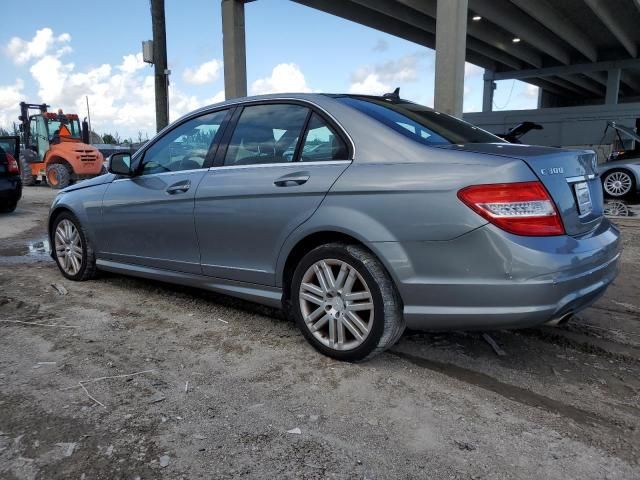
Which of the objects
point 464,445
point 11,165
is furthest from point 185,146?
point 11,165

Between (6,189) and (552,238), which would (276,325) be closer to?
(552,238)

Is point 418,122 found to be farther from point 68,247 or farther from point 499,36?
point 499,36

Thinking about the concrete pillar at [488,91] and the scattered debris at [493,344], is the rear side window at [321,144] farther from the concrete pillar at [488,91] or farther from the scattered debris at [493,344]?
the concrete pillar at [488,91]

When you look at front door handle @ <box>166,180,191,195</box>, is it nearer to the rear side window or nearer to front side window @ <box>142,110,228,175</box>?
front side window @ <box>142,110,228,175</box>

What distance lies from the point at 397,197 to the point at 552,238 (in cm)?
79

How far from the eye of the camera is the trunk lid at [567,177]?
2.57 m

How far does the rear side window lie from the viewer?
119 inches

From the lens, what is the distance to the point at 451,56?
40.8ft

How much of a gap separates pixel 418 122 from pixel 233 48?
13791 millimetres

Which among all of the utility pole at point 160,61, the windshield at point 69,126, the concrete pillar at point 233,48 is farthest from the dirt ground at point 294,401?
the windshield at point 69,126

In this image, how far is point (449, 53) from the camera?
1241 cm

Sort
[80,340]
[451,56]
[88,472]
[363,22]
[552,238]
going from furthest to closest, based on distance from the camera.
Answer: [363,22] → [451,56] → [80,340] → [552,238] → [88,472]

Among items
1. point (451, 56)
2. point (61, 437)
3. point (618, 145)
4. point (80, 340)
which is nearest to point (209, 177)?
point (80, 340)

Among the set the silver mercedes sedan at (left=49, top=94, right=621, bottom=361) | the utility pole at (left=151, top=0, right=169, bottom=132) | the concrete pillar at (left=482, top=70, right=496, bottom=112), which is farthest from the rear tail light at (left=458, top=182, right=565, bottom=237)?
the concrete pillar at (left=482, top=70, right=496, bottom=112)
